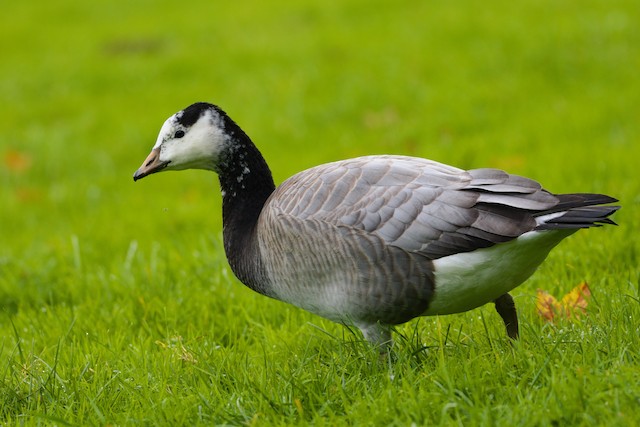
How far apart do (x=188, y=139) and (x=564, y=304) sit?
2.12m

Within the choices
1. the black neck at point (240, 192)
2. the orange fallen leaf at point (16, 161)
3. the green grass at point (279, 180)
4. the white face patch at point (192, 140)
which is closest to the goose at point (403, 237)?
the black neck at point (240, 192)

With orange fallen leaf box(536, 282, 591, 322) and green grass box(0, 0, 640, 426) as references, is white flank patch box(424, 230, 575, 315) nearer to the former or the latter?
green grass box(0, 0, 640, 426)

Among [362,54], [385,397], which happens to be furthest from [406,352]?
[362,54]

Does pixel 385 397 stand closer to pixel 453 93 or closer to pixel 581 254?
pixel 581 254

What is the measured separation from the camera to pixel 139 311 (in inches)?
202

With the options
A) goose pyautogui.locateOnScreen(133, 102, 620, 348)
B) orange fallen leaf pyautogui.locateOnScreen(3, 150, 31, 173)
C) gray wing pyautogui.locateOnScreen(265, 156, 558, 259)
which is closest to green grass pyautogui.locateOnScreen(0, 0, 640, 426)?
orange fallen leaf pyautogui.locateOnScreen(3, 150, 31, 173)

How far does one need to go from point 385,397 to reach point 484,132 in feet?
18.6

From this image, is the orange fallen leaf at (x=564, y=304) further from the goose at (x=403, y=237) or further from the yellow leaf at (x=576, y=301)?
the goose at (x=403, y=237)

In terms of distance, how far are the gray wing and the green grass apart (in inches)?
19.0

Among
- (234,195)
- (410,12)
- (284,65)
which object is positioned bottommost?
(234,195)

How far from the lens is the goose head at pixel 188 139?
438cm

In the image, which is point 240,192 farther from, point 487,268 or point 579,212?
point 579,212

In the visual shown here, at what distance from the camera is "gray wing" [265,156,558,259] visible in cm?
358

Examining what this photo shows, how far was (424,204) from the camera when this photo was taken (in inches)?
148
